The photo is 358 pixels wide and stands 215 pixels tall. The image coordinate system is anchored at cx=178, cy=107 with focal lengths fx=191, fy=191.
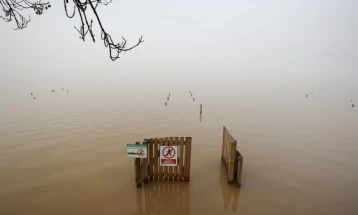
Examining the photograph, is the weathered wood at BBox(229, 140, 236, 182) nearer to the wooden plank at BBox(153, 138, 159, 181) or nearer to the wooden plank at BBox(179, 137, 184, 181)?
the wooden plank at BBox(179, 137, 184, 181)

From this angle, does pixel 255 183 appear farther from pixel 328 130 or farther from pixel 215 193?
pixel 328 130

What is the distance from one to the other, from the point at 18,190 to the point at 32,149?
3465mm

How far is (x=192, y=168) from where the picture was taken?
7.54 metres

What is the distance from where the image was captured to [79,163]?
308 inches

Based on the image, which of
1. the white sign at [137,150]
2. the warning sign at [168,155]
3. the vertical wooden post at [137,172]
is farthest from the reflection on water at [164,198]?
the white sign at [137,150]

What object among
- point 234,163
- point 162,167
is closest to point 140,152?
point 162,167

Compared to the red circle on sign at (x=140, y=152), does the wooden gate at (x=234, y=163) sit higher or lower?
lower

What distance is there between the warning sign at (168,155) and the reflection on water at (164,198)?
83 cm

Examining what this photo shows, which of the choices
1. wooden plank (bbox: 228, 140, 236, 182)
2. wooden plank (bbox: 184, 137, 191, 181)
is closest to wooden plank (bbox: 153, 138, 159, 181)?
wooden plank (bbox: 184, 137, 191, 181)

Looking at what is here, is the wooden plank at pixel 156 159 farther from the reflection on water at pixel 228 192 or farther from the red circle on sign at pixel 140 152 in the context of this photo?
the reflection on water at pixel 228 192

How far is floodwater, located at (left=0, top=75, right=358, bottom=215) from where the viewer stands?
559cm

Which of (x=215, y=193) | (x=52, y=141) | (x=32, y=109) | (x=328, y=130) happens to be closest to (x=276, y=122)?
(x=328, y=130)

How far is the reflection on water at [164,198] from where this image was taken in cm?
537

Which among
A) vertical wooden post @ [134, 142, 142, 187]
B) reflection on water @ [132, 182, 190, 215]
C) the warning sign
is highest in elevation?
the warning sign
